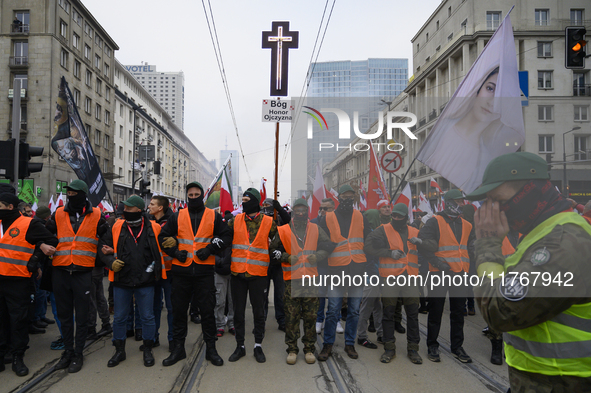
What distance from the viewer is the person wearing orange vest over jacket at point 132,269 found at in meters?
4.97

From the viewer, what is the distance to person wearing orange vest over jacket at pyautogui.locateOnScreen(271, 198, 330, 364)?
16.8 ft

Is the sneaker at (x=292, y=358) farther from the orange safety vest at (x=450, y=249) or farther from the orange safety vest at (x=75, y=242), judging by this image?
the orange safety vest at (x=75, y=242)

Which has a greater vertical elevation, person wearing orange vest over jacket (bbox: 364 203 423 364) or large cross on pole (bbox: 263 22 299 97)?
large cross on pole (bbox: 263 22 299 97)

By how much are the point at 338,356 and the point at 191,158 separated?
339 ft

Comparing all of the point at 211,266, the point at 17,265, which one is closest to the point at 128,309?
the point at 211,266

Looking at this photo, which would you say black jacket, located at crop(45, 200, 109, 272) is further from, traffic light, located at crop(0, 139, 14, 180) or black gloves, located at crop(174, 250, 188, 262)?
traffic light, located at crop(0, 139, 14, 180)

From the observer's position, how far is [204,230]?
523 centimetres

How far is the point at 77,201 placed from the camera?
5043 mm

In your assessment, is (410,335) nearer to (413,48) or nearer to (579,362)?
(579,362)

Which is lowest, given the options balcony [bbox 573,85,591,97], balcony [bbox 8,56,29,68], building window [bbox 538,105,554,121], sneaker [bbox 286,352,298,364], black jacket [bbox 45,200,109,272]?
sneaker [bbox 286,352,298,364]

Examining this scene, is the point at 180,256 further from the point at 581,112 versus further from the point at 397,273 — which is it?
the point at 581,112

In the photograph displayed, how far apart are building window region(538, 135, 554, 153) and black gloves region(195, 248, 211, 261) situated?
3605 centimetres

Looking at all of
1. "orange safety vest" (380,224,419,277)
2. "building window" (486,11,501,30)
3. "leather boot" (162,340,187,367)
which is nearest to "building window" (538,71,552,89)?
"building window" (486,11,501,30)

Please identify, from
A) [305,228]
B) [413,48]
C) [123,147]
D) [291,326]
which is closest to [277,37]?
[305,228]
